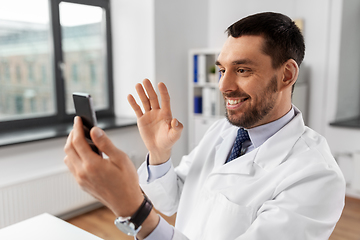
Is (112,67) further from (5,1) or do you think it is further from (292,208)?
(292,208)

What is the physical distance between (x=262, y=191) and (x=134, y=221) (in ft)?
1.52

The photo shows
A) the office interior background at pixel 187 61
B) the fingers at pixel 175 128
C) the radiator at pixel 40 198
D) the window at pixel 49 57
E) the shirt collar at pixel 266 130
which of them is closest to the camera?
the fingers at pixel 175 128

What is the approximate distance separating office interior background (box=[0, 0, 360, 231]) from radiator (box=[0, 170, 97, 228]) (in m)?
0.02

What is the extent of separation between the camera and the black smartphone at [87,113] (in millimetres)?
694

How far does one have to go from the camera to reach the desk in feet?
3.83

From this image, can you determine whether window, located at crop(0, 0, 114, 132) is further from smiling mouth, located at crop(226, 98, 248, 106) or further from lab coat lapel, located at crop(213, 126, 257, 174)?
smiling mouth, located at crop(226, 98, 248, 106)

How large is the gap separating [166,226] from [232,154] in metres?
0.49

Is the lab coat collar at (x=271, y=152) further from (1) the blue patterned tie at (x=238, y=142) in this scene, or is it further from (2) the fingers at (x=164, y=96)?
(2) the fingers at (x=164, y=96)

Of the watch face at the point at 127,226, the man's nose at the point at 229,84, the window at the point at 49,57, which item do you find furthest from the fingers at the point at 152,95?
the window at the point at 49,57

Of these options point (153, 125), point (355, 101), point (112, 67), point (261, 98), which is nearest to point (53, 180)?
point (112, 67)

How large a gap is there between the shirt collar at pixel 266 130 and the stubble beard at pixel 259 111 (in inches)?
1.4

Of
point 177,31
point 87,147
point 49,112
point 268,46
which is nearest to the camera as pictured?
point 87,147

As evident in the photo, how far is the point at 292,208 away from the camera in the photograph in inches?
35.9

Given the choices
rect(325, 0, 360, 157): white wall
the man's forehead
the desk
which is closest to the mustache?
the man's forehead
